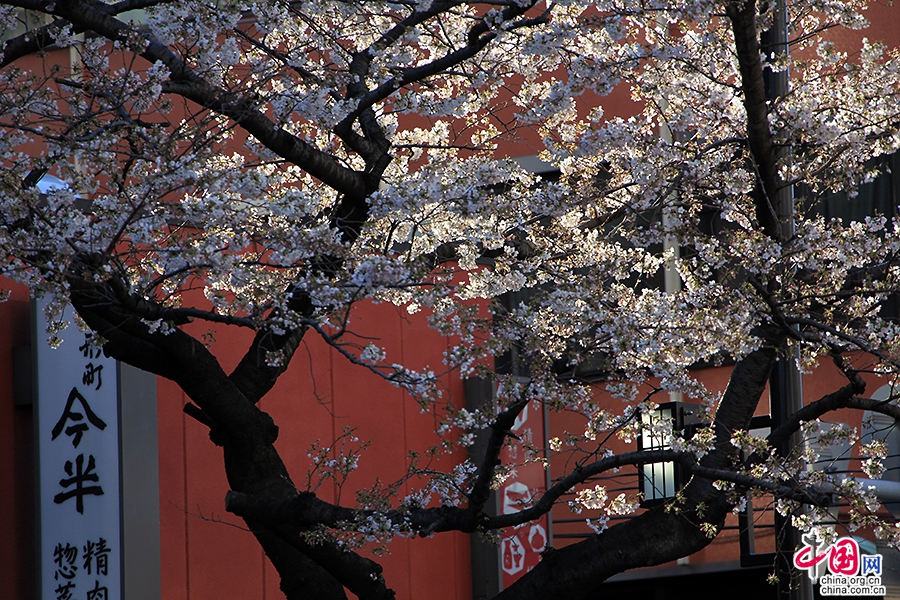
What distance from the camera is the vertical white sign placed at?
232 inches

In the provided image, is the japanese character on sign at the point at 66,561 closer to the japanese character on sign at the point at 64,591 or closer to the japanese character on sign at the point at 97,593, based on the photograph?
the japanese character on sign at the point at 64,591

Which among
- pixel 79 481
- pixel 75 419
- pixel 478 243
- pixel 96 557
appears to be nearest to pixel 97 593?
pixel 96 557

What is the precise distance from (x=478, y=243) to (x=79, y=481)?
9.55 ft

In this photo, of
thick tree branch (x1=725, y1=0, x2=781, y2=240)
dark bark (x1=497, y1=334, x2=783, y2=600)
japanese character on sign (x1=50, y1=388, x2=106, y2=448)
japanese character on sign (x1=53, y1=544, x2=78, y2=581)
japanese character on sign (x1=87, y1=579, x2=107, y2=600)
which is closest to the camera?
thick tree branch (x1=725, y1=0, x2=781, y2=240)

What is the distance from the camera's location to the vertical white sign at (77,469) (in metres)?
5.89

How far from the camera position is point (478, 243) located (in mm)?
5926

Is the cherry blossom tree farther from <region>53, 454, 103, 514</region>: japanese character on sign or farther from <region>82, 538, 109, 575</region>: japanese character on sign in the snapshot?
<region>82, 538, 109, 575</region>: japanese character on sign

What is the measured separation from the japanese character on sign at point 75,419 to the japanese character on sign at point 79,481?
137mm

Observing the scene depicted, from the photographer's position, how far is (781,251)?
4719 millimetres

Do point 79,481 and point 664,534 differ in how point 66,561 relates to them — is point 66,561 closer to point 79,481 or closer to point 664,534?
point 79,481

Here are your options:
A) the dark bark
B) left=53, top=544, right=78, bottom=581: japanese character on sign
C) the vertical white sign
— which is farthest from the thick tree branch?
left=53, top=544, right=78, bottom=581: japanese character on sign

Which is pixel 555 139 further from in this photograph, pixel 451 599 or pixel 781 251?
pixel 451 599

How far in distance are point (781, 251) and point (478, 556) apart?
4911 mm

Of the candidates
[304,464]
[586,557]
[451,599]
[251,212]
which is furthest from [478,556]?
[251,212]
